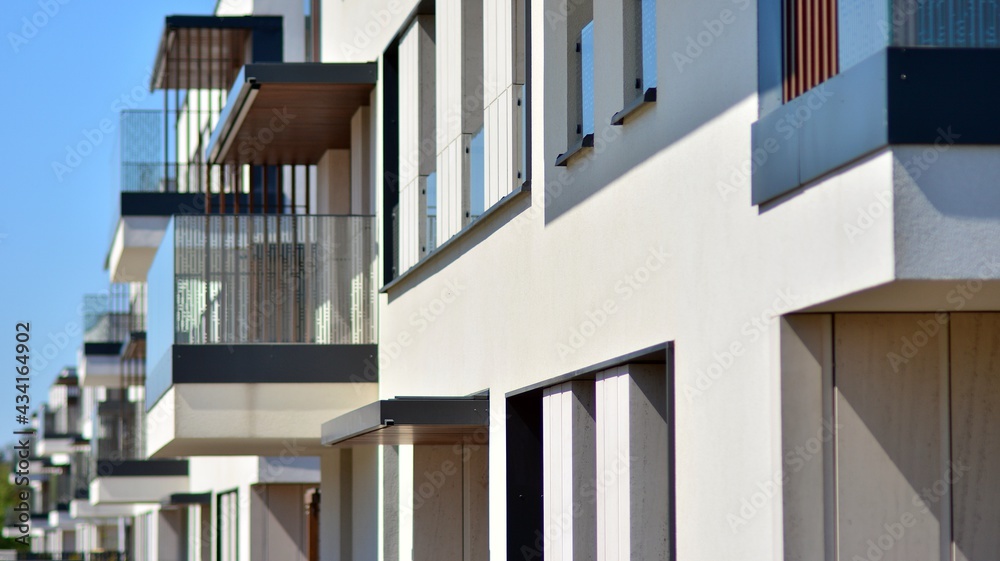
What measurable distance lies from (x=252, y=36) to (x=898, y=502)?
17.2 m

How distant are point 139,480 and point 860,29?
31.1 meters

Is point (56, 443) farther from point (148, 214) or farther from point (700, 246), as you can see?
point (700, 246)

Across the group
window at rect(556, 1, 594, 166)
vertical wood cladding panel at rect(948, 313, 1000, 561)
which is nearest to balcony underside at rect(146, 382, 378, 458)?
window at rect(556, 1, 594, 166)

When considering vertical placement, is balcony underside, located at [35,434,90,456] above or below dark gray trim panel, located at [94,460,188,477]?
above

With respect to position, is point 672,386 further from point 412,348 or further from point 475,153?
point 412,348

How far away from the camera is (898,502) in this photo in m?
6.16

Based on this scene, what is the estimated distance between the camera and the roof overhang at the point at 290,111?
1538 centimetres

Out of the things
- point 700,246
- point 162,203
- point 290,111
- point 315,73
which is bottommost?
point 700,246
